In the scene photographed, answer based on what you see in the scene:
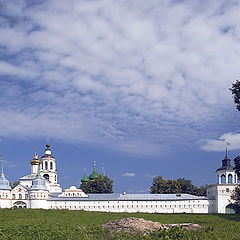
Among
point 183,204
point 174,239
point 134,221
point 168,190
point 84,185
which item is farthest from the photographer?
point 84,185

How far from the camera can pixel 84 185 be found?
Result: 70.2 meters

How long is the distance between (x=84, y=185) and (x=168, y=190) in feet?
49.5

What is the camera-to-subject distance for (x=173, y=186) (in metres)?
66.4

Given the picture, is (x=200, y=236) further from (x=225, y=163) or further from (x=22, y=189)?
(x=22, y=189)

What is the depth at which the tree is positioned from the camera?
Result: 6862 cm

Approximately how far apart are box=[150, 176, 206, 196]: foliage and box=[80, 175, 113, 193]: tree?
759cm

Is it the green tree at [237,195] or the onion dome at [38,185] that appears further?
the onion dome at [38,185]

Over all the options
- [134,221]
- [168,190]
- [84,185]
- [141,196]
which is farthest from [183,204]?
[134,221]

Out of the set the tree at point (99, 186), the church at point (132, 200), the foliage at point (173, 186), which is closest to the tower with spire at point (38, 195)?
the church at point (132, 200)

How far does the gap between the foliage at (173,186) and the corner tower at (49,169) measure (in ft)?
55.1

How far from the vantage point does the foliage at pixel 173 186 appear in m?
66.2

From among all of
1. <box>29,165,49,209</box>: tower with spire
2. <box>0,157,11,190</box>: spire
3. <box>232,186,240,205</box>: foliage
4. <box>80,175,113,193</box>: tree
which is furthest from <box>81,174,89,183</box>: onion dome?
<box>232,186,240,205</box>: foliage

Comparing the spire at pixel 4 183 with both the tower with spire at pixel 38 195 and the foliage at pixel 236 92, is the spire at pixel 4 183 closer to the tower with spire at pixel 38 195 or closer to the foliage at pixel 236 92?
the tower with spire at pixel 38 195

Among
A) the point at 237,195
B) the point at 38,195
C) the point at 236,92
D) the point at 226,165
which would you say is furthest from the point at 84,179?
the point at 236,92
